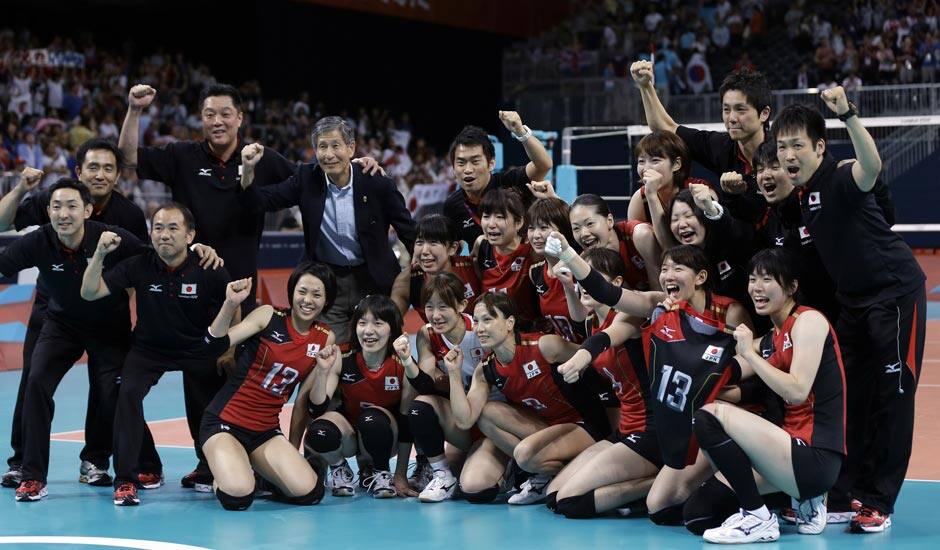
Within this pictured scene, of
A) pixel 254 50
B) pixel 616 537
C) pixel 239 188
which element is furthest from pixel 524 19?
pixel 616 537

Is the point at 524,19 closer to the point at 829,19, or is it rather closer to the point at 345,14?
the point at 345,14

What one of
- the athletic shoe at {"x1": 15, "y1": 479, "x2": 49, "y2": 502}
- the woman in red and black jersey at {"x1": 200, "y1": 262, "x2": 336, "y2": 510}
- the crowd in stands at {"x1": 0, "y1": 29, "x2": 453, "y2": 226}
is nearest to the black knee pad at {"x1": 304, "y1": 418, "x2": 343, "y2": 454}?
the woman in red and black jersey at {"x1": 200, "y1": 262, "x2": 336, "y2": 510}

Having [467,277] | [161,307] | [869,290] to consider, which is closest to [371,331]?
[467,277]

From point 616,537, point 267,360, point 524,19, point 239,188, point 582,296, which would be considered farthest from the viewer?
point 524,19

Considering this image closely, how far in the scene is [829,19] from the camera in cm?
2831

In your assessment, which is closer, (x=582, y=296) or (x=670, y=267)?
(x=670, y=267)

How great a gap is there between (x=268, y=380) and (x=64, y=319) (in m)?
1.44

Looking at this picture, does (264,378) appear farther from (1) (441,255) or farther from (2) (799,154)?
(2) (799,154)

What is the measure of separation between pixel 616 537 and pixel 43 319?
4133mm

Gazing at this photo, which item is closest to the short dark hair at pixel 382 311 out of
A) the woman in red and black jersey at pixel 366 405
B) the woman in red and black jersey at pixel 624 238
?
the woman in red and black jersey at pixel 366 405

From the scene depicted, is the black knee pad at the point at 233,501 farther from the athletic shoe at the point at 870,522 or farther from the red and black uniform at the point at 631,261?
the athletic shoe at the point at 870,522

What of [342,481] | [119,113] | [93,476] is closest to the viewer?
[342,481]

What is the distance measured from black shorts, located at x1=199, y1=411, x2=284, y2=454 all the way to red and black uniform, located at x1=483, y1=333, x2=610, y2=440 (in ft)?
4.84

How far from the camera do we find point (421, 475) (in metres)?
8.07
